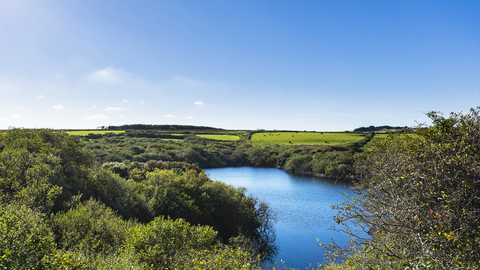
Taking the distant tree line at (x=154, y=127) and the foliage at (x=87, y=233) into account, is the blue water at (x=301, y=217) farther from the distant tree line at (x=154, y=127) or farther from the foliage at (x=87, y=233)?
the distant tree line at (x=154, y=127)

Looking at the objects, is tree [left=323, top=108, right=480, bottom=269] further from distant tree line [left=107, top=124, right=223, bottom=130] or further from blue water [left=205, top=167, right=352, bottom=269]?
distant tree line [left=107, top=124, right=223, bottom=130]

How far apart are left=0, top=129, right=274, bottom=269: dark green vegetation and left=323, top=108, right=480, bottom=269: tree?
522cm

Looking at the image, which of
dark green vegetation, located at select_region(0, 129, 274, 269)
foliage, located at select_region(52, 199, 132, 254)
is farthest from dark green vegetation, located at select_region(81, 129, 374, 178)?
foliage, located at select_region(52, 199, 132, 254)

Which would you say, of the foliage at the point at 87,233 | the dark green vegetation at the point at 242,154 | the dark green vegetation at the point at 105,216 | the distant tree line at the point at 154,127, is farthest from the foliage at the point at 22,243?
→ the distant tree line at the point at 154,127

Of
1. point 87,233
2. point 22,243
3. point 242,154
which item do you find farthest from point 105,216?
point 242,154

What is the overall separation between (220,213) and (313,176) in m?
44.7

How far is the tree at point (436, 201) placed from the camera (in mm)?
6723

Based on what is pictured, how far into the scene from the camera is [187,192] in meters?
26.3

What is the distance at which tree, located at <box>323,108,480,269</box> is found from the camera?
672 cm

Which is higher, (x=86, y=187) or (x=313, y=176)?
(x=86, y=187)

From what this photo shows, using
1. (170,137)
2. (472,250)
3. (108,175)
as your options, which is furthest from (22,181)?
(170,137)

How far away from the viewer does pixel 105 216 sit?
47.7 ft

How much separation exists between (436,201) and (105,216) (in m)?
15.8

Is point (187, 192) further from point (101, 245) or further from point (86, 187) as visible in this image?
point (101, 245)
